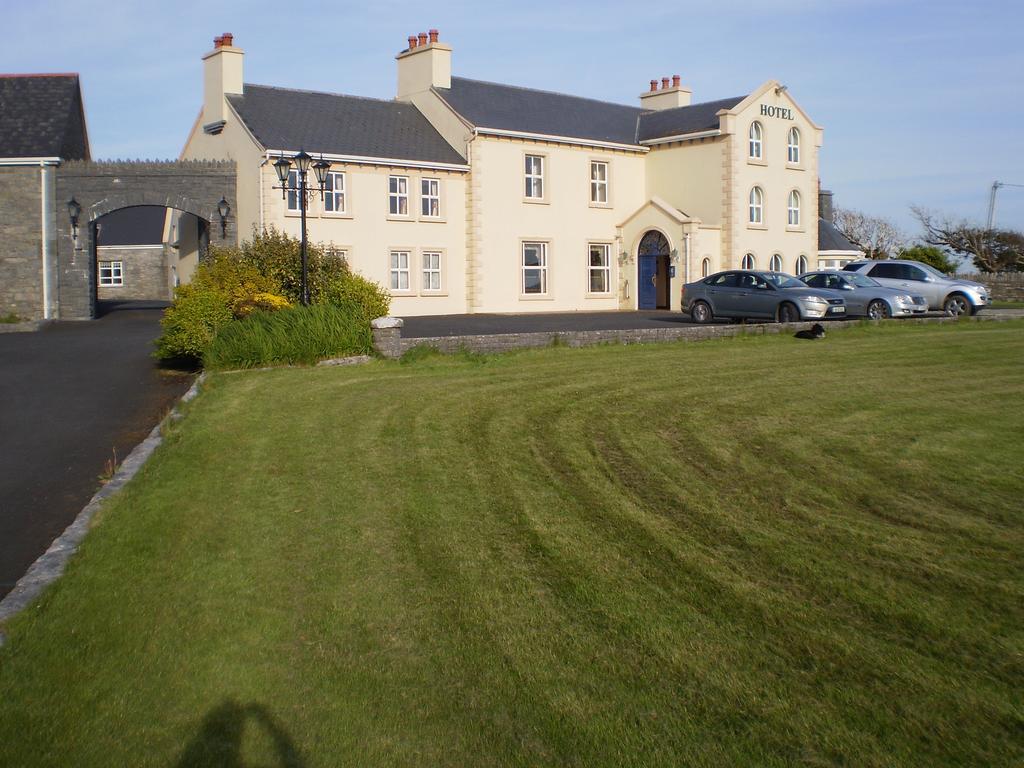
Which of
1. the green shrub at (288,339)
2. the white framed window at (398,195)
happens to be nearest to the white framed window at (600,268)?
the white framed window at (398,195)

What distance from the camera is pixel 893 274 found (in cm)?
2989

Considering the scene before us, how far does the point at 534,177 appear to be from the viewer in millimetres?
39406

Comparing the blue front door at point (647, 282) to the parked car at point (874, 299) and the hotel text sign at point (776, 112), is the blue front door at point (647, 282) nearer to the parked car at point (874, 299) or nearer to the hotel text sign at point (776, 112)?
the hotel text sign at point (776, 112)

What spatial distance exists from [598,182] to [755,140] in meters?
6.47

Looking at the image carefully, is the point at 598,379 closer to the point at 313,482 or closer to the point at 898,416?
the point at 898,416

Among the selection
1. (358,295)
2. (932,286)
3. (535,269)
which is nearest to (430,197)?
(535,269)

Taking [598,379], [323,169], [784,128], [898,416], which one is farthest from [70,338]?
[784,128]

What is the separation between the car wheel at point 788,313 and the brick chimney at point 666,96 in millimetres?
22232

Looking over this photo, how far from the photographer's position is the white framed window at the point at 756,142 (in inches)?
1631

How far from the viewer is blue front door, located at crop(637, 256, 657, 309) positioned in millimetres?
41281

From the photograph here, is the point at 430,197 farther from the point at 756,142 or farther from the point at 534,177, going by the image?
the point at 756,142

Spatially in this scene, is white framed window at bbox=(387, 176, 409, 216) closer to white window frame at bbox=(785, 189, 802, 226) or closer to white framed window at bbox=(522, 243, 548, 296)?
white framed window at bbox=(522, 243, 548, 296)

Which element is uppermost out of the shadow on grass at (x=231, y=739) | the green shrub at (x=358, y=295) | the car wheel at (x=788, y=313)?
the green shrub at (x=358, y=295)

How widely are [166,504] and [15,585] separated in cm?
167
